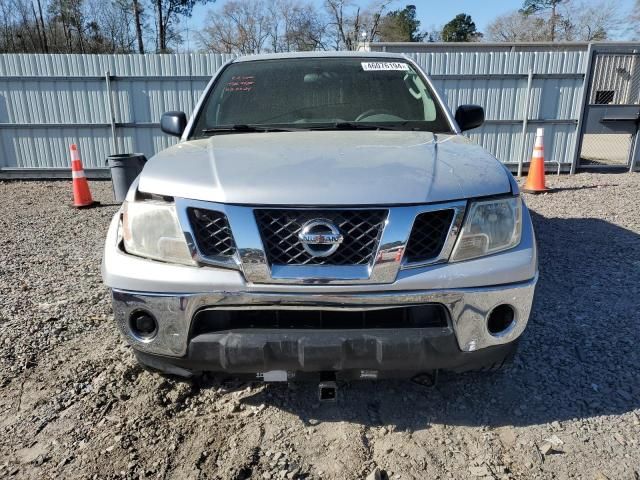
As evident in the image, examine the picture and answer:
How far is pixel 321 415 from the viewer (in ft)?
7.59

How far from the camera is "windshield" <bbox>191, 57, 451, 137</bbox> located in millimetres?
3039

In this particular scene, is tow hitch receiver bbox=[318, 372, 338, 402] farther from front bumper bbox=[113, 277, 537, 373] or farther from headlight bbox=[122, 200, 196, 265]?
headlight bbox=[122, 200, 196, 265]

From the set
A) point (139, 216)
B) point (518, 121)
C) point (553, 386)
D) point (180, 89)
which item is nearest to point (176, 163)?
point (139, 216)

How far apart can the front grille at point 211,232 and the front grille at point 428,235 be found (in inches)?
28.0

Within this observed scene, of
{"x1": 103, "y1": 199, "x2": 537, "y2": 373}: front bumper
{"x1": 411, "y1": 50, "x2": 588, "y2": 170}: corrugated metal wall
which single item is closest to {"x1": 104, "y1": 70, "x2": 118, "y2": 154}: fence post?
{"x1": 411, "y1": 50, "x2": 588, "y2": 170}: corrugated metal wall

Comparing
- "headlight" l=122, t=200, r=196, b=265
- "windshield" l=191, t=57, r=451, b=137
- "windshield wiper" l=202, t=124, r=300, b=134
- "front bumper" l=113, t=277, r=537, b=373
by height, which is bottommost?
"front bumper" l=113, t=277, r=537, b=373

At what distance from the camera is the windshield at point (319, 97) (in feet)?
9.97

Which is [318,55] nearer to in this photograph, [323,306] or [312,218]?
[312,218]

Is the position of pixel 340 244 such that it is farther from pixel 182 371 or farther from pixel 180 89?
pixel 180 89

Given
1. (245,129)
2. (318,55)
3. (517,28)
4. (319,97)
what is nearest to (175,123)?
(245,129)

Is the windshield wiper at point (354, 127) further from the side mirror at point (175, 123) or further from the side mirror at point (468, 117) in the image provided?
the side mirror at point (175, 123)

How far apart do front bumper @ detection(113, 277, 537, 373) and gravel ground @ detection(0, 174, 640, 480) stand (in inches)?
17.8

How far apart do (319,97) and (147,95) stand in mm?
6951

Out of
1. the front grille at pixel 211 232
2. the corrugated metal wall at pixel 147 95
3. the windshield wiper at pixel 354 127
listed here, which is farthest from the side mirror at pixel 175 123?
the corrugated metal wall at pixel 147 95
